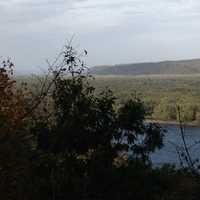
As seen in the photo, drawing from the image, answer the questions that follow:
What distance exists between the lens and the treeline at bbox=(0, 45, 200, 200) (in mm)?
7031

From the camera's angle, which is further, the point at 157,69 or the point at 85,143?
the point at 157,69

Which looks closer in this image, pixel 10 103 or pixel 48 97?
pixel 10 103

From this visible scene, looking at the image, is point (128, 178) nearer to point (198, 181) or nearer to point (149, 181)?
point (149, 181)

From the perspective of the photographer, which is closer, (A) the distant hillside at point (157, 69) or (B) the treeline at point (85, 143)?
(B) the treeline at point (85, 143)

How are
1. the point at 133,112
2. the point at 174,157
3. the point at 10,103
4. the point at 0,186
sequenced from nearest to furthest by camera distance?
1. the point at 0,186
2. the point at 10,103
3. the point at 133,112
4. the point at 174,157

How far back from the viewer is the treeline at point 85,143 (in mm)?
7031

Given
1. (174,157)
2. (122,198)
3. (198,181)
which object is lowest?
(174,157)

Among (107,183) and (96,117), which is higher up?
(96,117)

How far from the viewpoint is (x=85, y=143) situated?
7.82 m

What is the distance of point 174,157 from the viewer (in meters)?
19.2

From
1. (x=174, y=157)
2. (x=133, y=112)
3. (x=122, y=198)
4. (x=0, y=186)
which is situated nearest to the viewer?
(x=0, y=186)

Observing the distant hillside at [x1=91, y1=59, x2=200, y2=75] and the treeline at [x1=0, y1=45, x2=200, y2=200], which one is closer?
the treeline at [x1=0, y1=45, x2=200, y2=200]

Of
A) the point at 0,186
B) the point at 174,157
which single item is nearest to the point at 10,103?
the point at 0,186

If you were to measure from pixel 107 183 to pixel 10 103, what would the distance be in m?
1.83
